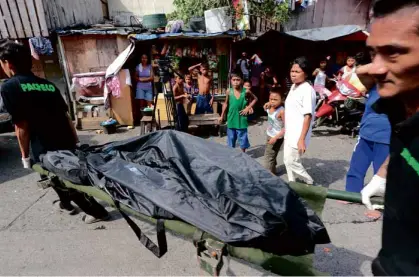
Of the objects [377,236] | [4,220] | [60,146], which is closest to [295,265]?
[377,236]

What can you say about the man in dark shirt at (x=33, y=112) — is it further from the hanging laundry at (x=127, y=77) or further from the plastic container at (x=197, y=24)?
the plastic container at (x=197, y=24)

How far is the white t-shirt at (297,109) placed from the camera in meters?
2.99

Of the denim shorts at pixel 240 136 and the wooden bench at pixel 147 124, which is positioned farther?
the wooden bench at pixel 147 124

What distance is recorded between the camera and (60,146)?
9.39ft

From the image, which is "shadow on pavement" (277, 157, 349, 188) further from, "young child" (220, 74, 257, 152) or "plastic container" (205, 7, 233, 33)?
"plastic container" (205, 7, 233, 33)

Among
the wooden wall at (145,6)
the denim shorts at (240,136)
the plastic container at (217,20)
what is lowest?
the denim shorts at (240,136)

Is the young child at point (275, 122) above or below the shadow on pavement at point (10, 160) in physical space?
above

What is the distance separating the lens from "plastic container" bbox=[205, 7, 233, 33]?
24.7ft

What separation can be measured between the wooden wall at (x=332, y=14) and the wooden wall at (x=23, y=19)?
26.0ft

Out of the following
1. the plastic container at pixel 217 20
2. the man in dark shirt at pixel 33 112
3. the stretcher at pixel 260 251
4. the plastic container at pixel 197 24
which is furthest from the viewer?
the plastic container at pixel 197 24

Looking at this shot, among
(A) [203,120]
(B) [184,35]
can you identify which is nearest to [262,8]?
(B) [184,35]

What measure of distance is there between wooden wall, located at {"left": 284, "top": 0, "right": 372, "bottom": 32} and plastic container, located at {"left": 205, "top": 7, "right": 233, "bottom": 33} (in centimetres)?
324

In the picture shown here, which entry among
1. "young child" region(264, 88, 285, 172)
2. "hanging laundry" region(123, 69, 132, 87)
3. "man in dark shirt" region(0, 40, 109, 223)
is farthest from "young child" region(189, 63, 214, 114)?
"man in dark shirt" region(0, 40, 109, 223)

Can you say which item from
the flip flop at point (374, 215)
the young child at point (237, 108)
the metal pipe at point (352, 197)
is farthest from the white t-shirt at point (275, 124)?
the metal pipe at point (352, 197)
